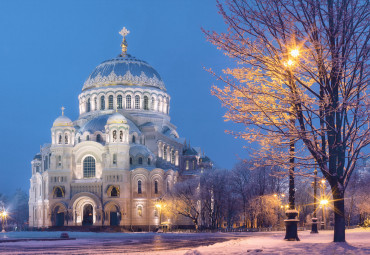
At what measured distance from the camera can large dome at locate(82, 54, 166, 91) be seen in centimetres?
8325

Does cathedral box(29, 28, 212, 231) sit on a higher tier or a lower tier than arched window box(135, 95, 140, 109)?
lower

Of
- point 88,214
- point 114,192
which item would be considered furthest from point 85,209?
point 114,192

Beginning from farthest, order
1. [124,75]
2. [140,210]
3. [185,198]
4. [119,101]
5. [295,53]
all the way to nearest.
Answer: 1. [124,75]
2. [119,101]
3. [140,210]
4. [185,198]
5. [295,53]

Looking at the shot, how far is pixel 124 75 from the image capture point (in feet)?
Result: 274

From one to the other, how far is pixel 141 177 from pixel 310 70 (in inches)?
2275

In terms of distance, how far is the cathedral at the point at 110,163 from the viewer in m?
70.9

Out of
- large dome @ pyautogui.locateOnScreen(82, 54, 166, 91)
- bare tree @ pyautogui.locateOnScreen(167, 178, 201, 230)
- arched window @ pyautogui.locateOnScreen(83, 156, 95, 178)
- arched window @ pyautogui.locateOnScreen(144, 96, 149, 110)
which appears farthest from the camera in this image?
arched window @ pyautogui.locateOnScreen(144, 96, 149, 110)

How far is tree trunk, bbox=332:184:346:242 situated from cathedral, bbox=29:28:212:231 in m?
51.4

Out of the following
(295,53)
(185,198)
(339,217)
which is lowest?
(185,198)

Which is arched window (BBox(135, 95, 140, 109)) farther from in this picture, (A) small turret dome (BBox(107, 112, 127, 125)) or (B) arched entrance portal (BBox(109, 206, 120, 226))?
(B) arched entrance portal (BBox(109, 206, 120, 226))

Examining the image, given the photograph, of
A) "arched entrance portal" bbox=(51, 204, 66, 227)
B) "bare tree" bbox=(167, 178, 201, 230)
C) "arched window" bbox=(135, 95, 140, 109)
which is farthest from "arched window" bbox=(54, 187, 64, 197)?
"arched window" bbox=(135, 95, 140, 109)

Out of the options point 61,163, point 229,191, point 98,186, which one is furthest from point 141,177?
point 229,191

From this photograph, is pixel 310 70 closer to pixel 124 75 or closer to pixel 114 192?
pixel 114 192

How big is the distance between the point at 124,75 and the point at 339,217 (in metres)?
68.8
